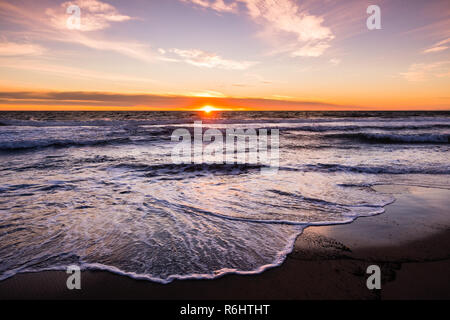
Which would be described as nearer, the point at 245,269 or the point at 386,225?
the point at 245,269

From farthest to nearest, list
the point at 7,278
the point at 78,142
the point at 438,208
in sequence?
the point at 78,142 → the point at 438,208 → the point at 7,278

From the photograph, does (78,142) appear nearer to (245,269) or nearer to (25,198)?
(25,198)

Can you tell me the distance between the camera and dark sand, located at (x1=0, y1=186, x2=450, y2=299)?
2260 millimetres

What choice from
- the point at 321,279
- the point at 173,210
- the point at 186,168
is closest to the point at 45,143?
the point at 186,168

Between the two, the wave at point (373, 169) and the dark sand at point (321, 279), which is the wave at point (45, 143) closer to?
the wave at point (373, 169)

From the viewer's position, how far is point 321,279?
2451 millimetres

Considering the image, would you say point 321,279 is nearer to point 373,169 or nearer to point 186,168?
point 186,168

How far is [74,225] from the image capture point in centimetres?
361

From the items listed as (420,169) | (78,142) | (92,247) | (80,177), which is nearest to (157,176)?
(80,177)

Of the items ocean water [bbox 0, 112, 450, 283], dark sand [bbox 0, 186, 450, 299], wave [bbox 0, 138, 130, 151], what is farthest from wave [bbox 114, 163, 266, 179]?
wave [bbox 0, 138, 130, 151]

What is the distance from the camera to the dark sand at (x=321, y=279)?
2.26 m
